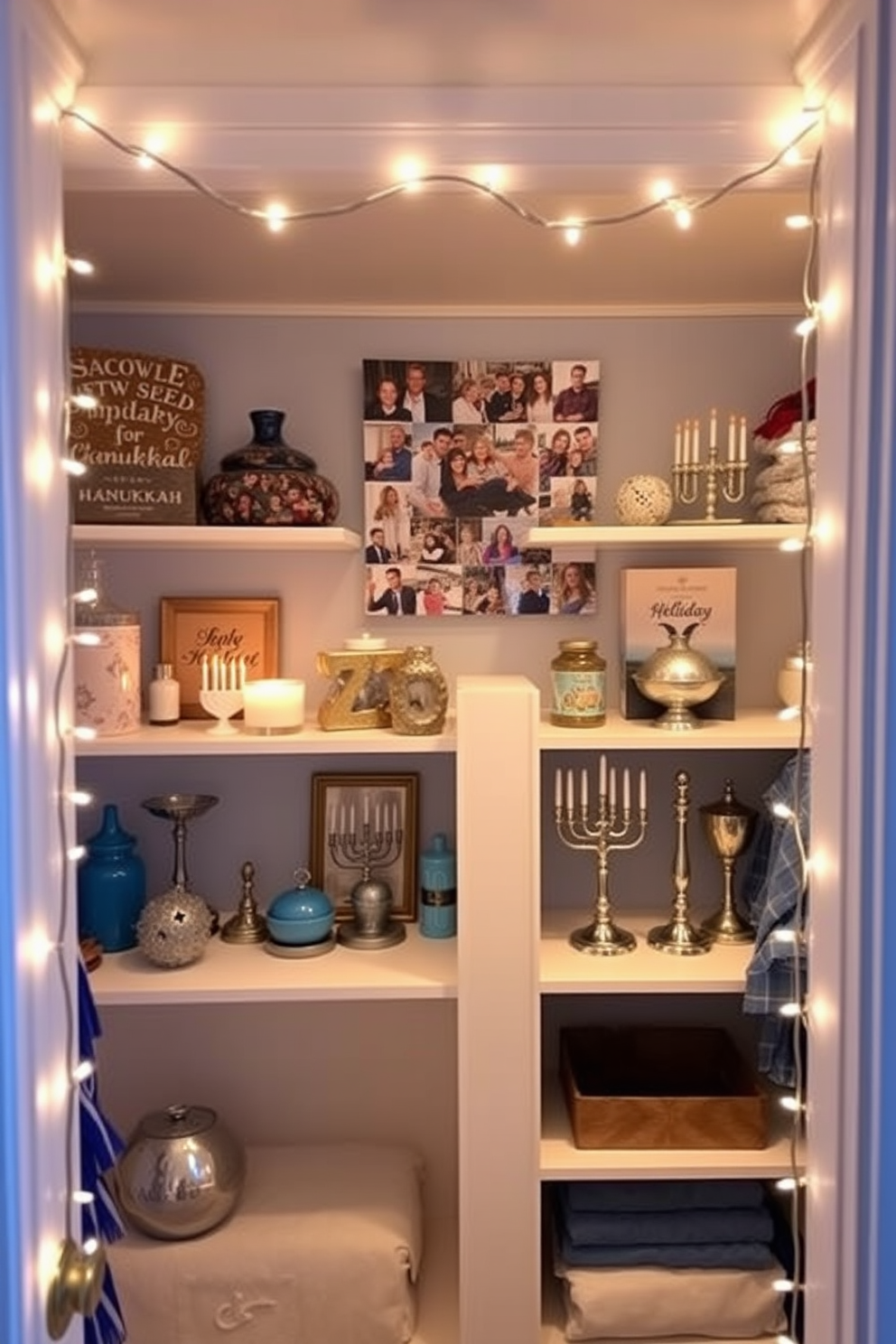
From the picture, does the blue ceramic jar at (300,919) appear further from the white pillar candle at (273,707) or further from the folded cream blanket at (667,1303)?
the folded cream blanket at (667,1303)

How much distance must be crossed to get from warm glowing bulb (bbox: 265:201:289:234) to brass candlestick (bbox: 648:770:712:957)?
42.6 inches

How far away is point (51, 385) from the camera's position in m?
1.06

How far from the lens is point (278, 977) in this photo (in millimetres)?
1698

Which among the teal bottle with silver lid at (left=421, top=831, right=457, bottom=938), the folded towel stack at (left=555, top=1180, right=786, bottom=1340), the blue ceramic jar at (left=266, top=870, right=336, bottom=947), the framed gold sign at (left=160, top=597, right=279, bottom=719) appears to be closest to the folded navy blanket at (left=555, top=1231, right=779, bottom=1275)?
the folded towel stack at (left=555, top=1180, right=786, bottom=1340)

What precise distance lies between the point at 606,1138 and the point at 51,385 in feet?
4.38

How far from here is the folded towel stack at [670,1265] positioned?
65.3 inches

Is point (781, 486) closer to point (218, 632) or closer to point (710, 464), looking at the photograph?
point (710, 464)

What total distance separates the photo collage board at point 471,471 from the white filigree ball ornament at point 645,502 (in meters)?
0.17

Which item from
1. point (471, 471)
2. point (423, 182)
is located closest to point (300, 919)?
point (471, 471)

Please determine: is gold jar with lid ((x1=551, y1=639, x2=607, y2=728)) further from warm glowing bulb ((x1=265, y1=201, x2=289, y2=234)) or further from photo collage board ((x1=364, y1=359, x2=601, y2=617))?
warm glowing bulb ((x1=265, y1=201, x2=289, y2=234))

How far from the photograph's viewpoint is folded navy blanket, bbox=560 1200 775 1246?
5.55 feet

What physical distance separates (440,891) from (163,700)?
57 centimetres

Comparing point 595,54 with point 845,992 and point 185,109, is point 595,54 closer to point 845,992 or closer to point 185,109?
point 185,109

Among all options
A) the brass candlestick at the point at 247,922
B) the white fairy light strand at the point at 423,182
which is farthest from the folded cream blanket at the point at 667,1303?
the white fairy light strand at the point at 423,182
